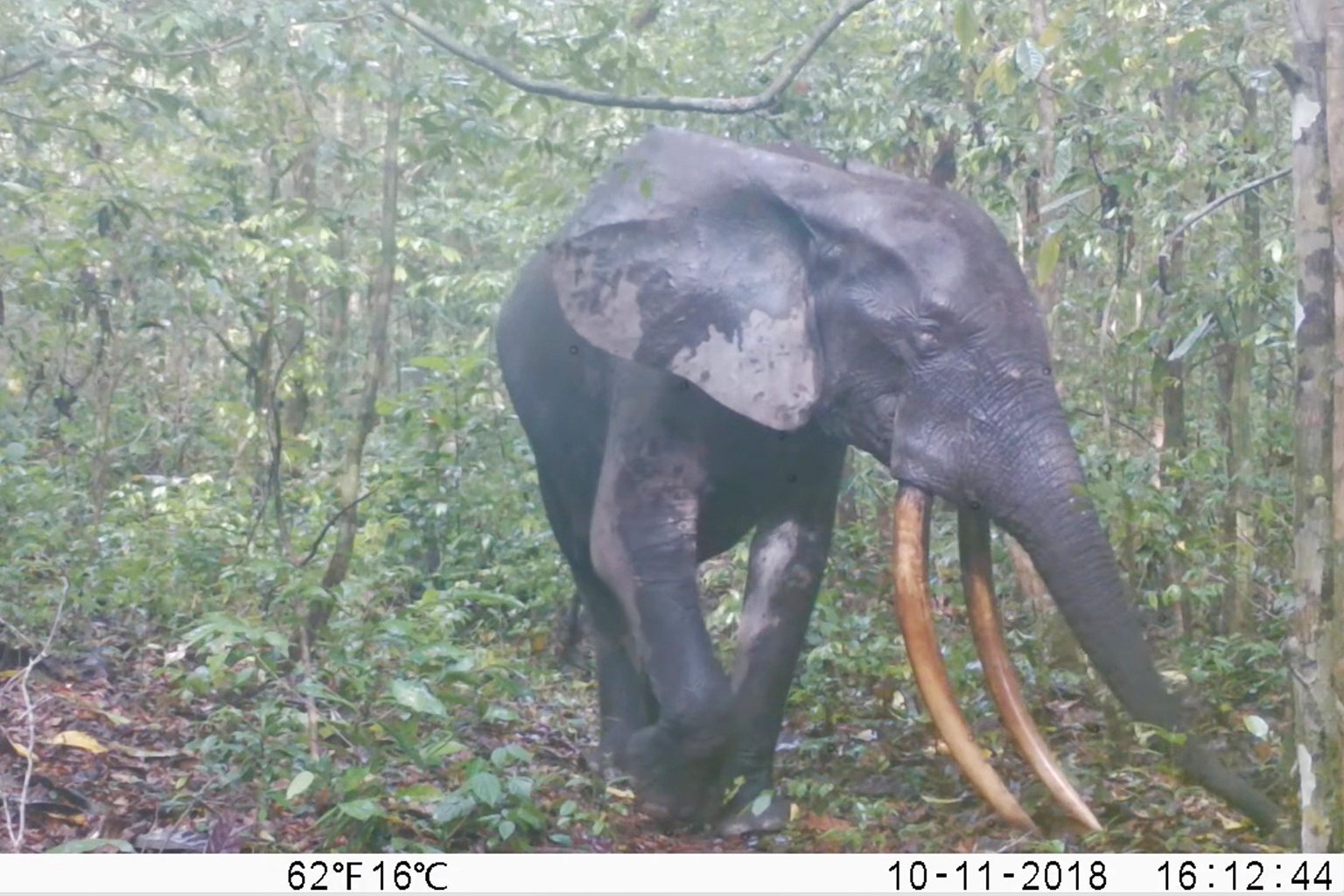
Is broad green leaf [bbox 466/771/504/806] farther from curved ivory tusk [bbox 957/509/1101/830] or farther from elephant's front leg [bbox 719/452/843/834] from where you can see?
curved ivory tusk [bbox 957/509/1101/830]

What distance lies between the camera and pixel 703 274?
4.95 metres

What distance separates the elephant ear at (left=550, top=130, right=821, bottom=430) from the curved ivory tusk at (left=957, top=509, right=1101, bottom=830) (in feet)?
1.99

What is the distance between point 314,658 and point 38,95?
2.14 meters

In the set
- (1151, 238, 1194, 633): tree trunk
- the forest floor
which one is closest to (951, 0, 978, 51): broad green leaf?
(1151, 238, 1194, 633): tree trunk

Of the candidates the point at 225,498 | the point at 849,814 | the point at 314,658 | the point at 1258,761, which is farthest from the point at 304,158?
the point at 1258,761

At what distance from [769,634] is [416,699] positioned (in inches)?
56.1

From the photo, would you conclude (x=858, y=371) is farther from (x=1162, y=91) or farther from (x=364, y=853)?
(x=1162, y=91)

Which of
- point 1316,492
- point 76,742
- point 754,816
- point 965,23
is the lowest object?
point 754,816

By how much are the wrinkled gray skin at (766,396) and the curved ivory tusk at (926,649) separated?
11 cm

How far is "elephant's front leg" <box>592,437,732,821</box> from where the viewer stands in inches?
193

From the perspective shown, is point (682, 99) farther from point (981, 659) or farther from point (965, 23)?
point (981, 659)

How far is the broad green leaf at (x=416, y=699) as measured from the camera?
407cm

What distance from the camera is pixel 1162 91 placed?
7.17m

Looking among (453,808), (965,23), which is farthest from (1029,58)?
(453,808)
